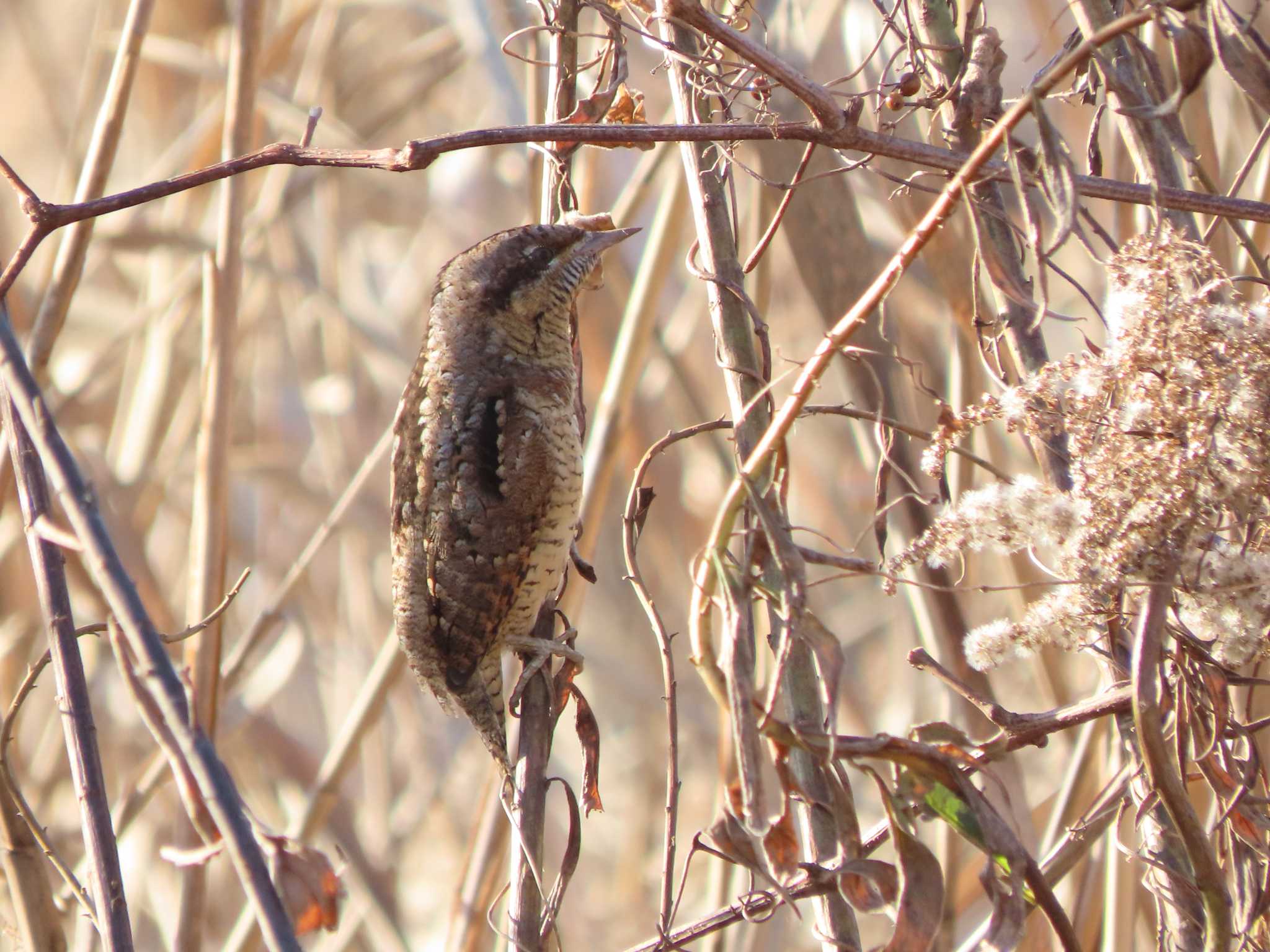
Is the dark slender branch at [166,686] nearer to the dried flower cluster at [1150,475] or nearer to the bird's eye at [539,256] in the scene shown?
the dried flower cluster at [1150,475]

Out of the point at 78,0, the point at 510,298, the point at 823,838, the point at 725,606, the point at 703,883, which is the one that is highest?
the point at 78,0

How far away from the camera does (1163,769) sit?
2.64 ft

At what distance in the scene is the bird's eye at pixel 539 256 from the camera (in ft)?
5.35

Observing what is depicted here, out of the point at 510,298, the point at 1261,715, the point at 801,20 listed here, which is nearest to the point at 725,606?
the point at 1261,715

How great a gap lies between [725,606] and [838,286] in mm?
880

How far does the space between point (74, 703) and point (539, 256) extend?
920 mm

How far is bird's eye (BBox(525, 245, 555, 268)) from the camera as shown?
163 centimetres

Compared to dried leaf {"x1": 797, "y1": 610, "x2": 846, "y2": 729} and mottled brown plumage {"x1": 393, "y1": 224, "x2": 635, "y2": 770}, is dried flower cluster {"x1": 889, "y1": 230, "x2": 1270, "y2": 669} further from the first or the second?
mottled brown plumage {"x1": 393, "y1": 224, "x2": 635, "y2": 770}

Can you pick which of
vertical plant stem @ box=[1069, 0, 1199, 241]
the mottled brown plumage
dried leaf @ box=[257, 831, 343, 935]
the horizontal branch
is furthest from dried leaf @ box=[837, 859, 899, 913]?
the mottled brown plumage

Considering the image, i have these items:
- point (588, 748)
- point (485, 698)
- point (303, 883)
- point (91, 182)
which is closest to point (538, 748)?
point (588, 748)

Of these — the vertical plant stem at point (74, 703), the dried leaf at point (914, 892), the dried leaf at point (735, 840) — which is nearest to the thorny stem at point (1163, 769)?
the dried leaf at point (914, 892)

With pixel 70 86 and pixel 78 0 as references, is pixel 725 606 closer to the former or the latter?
pixel 70 86

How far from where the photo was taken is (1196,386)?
0.79 metres

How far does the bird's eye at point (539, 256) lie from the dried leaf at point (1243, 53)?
2.97 feet
